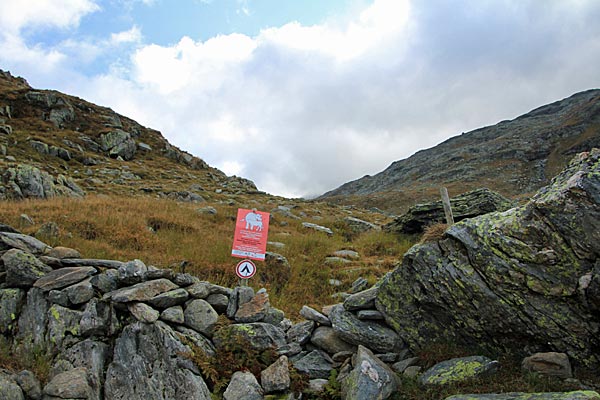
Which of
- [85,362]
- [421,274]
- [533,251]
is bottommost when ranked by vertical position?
[85,362]

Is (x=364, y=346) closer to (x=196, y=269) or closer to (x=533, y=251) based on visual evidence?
(x=533, y=251)

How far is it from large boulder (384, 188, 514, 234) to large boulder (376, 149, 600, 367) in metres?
8.79

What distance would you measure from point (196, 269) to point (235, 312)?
298 centimetres

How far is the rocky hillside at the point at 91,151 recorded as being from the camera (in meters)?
27.8

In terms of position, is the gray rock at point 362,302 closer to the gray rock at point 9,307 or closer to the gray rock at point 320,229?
the gray rock at point 9,307

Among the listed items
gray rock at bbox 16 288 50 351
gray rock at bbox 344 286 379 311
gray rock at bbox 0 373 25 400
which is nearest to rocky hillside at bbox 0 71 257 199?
gray rock at bbox 16 288 50 351

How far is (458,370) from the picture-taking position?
4605mm

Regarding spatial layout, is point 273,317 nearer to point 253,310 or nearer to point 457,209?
point 253,310

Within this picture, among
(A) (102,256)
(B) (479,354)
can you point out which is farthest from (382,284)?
(A) (102,256)

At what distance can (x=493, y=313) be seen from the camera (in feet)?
15.5

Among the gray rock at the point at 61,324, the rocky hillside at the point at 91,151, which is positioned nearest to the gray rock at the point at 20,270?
the gray rock at the point at 61,324

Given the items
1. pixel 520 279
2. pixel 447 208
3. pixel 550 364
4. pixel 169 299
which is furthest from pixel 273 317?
pixel 447 208

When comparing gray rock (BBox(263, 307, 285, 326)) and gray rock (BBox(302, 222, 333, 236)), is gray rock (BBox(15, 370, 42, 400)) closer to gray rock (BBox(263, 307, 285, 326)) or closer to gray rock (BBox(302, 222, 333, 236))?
gray rock (BBox(263, 307, 285, 326))

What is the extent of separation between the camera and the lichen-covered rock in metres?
3.30
